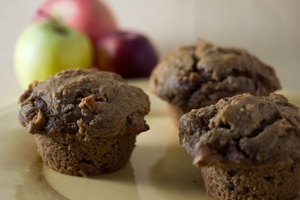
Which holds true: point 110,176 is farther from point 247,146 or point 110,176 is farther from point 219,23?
point 219,23

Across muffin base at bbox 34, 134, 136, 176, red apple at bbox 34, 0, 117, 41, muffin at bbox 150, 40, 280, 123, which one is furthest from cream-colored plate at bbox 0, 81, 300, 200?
red apple at bbox 34, 0, 117, 41

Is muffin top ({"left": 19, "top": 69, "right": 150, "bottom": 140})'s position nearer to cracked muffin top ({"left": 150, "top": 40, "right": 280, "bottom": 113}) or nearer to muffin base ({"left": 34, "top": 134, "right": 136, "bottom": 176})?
muffin base ({"left": 34, "top": 134, "right": 136, "bottom": 176})

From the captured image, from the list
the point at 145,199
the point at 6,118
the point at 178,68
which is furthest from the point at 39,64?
the point at 145,199

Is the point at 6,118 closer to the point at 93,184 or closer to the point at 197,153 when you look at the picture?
the point at 93,184

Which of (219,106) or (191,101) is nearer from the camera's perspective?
(219,106)

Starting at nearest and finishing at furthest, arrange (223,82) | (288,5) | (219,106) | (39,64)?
(219,106)
(223,82)
(39,64)
(288,5)

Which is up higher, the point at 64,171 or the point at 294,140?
the point at 294,140

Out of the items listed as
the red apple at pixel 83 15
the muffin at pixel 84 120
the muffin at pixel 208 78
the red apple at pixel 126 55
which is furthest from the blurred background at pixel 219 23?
the muffin at pixel 84 120
